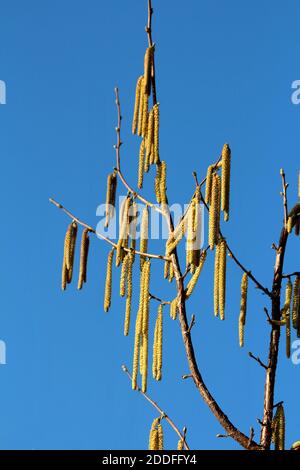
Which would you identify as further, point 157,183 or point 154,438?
point 157,183

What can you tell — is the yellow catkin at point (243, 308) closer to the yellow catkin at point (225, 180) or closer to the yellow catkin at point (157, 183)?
the yellow catkin at point (225, 180)

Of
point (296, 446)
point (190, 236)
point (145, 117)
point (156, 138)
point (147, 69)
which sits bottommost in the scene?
point (296, 446)

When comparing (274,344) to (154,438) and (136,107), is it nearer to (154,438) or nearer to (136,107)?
(154,438)

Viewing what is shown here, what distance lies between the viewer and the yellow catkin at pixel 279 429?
7.33 metres

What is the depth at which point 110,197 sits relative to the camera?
7.97 meters

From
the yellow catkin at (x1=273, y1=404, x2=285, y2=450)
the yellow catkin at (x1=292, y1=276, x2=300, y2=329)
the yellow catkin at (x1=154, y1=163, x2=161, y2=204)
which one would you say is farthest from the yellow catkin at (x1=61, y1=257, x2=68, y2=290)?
the yellow catkin at (x1=273, y1=404, x2=285, y2=450)

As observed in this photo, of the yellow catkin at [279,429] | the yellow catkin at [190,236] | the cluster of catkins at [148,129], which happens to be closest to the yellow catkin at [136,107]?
the cluster of catkins at [148,129]

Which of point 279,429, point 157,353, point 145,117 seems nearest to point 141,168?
point 145,117

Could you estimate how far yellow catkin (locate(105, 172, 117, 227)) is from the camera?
312 inches

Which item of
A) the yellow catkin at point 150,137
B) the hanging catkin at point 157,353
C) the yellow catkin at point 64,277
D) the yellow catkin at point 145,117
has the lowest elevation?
the hanging catkin at point 157,353

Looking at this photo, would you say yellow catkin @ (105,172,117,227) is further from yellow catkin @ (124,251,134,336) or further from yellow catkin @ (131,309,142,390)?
yellow catkin @ (131,309,142,390)

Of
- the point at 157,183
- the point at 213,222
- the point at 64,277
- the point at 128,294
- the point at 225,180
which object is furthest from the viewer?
the point at 64,277

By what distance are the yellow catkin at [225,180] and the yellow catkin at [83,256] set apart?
1.05m

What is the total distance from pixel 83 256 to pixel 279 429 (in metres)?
1.68
